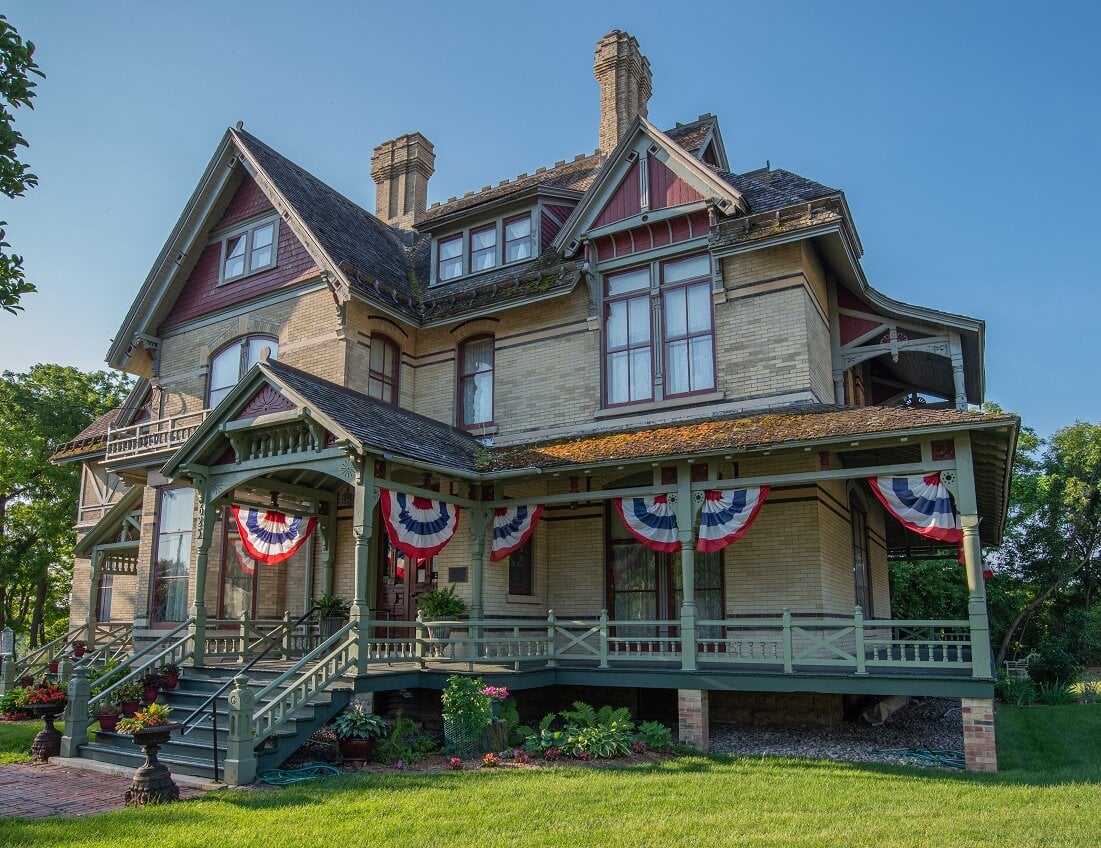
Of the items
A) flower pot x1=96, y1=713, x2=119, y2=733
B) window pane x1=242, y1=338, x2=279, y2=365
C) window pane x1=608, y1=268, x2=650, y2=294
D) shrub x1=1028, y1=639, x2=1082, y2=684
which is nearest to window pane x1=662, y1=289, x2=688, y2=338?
window pane x1=608, y1=268, x2=650, y2=294

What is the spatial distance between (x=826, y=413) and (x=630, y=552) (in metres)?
4.84

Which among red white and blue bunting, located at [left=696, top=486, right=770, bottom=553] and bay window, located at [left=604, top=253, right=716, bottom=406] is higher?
bay window, located at [left=604, top=253, right=716, bottom=406]

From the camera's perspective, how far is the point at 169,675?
Answer: 15.1 meters

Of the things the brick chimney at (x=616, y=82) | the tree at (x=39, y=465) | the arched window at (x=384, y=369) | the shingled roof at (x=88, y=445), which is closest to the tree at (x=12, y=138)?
the arched window at (x=384, y=369)

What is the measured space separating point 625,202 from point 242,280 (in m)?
9.24

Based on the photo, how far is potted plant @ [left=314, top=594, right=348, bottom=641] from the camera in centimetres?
1750

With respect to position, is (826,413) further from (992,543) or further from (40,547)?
(40,547)

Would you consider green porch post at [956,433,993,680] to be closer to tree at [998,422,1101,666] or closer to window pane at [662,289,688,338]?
window pane at [662,289,688,338]

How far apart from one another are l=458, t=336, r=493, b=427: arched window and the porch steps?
7289 millimetres

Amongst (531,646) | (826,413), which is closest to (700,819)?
(531,646)

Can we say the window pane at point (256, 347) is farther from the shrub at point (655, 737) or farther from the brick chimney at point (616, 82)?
the shrub at point (655, 737)

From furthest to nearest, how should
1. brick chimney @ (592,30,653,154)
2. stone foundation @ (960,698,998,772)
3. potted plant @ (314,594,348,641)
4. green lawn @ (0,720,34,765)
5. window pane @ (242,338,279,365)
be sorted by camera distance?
brick chimney @ (592,30,653,154)
window pane @ (242,338,279,365)
potted plant @ (314,594,348,641)
green lawn @ (0,720,34,765)
stone foundation @ (960,698,998,772)

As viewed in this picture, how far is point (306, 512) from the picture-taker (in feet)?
60.4

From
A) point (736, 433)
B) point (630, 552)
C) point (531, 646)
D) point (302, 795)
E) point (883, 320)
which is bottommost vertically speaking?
point (302, 795)
